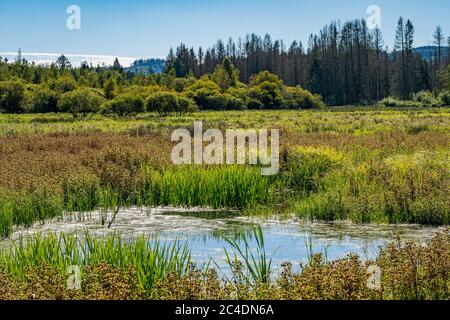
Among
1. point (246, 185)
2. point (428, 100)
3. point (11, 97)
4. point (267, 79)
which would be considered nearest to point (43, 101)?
point (11, 97)

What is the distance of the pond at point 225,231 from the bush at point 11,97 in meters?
60.7

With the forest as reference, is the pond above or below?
below

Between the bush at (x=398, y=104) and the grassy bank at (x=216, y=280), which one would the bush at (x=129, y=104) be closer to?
the bush at (x=398, y=104)

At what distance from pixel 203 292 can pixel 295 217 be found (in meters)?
8.37

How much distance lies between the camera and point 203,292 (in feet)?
25.5

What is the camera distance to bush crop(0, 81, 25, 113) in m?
73.2

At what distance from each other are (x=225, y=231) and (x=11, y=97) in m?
64.4

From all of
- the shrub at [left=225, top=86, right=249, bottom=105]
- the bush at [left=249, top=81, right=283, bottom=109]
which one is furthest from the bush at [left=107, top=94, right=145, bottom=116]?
the shrub at [left=225, top=86, right=249, bottom=105]

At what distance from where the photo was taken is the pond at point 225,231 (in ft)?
40.1

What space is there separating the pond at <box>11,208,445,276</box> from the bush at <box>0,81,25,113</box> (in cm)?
6068

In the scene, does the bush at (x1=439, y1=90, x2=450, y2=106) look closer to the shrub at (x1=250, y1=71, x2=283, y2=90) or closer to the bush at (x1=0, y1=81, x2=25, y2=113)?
the shrub at (x1=250, y1=71, x2=283, y2=90)

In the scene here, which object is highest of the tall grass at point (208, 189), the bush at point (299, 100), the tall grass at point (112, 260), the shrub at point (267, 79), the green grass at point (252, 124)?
the shrub at point (267, 79)

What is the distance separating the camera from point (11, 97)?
73.8 metres

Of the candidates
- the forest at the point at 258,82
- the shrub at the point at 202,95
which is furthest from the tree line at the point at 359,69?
the shrub at the point at 202,95
